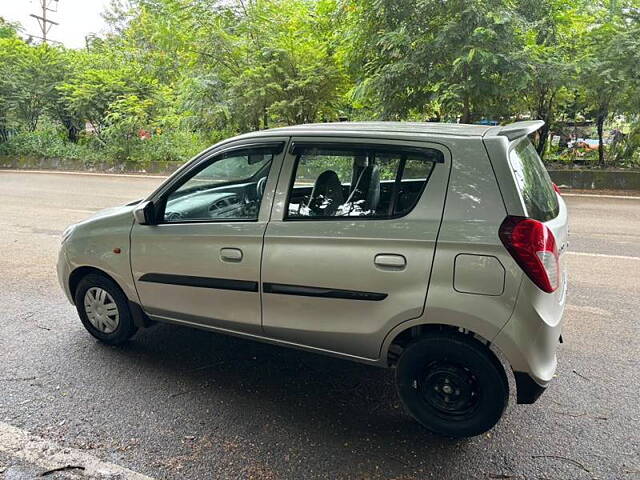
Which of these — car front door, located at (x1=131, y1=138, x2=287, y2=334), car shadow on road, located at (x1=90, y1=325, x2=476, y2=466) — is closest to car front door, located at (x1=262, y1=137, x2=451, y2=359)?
car front door, located at (x1=131, y1=138, x2=287, y2=334)

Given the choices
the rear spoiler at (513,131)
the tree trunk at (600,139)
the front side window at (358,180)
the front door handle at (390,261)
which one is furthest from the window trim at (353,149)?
the tree trunk at (600,139)

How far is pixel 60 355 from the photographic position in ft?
12.0

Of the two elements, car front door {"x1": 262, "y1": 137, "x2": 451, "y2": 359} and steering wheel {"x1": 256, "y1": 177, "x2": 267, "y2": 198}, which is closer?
car front door {"x1": 262, "y1": 137, "x2": 451, "y2": 359}

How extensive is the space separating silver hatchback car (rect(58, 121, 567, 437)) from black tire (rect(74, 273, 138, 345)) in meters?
0.25

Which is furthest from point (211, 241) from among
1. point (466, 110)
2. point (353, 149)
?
point (466, 110)

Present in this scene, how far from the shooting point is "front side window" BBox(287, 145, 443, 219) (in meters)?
2.71

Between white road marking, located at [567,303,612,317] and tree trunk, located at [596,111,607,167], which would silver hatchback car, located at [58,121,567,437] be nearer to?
white road marking, located at [567,303,612,317]

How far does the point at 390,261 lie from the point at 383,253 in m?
0.06

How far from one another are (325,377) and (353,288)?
0.92 m

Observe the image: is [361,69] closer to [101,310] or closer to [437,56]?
[437,56]

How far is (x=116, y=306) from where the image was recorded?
374 centimetres

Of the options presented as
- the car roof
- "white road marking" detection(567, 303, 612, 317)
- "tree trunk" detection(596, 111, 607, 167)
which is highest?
"tree trunk" detection(596, 111, 607, 167)

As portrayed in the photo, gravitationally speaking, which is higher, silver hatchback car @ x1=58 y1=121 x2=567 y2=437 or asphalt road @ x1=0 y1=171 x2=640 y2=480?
silver hatchback car @ x1=58 y1=121 x2=567 y2=437

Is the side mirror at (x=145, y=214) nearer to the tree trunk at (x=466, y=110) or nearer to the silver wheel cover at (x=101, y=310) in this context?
the silver wheel cover at (x=101, y=310)
